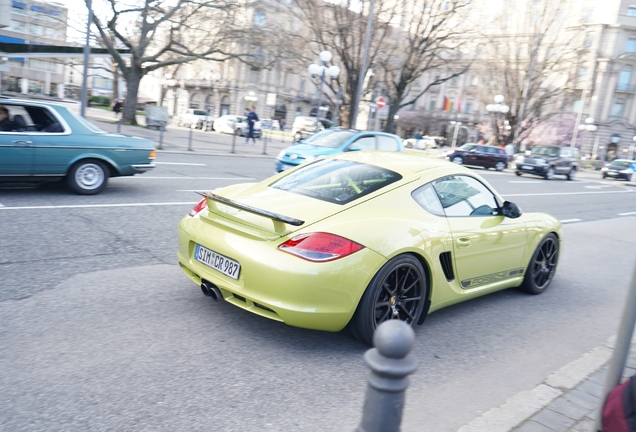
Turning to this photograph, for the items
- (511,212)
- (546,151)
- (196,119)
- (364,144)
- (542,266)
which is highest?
(546,151)

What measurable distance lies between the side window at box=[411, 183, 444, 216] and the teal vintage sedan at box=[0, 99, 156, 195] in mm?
6038

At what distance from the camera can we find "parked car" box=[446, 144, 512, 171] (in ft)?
109

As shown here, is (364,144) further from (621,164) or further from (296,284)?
(621,164)

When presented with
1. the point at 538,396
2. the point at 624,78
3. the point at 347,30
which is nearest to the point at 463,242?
the point at 538,396

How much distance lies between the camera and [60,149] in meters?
8.48

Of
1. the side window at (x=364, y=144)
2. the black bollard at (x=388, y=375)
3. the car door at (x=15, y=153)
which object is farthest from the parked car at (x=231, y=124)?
the black bollard at (x=388, y=375)

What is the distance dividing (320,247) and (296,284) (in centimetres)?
30

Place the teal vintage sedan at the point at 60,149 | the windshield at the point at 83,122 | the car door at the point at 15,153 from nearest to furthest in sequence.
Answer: the car door at the point at 15,153
the teal vintage sedan at the point at 60,149
the windshield at the point at 83,122

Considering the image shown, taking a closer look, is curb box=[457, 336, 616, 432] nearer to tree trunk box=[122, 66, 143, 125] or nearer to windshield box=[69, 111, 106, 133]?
windshield box=[69, 111, 106, 133]

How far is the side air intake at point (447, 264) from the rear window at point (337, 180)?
72 cm

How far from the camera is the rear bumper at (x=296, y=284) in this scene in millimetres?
3670

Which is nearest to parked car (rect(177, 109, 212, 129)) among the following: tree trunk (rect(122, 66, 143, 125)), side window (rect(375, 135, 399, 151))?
tree trunk (rect(122, 66, 143, 125))

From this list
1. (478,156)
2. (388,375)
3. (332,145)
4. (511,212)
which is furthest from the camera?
(478,156)

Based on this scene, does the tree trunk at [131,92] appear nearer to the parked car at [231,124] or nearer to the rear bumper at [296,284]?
the parked car at [231,124]
